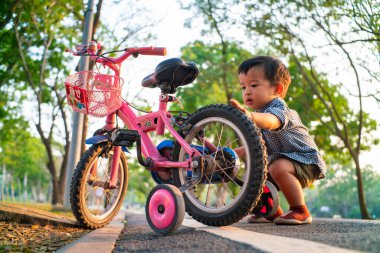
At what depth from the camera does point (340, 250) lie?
170cm

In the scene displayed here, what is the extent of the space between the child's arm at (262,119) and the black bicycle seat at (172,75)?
2.12ft

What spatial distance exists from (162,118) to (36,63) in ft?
45.3

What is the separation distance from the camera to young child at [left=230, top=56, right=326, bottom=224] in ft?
10.7

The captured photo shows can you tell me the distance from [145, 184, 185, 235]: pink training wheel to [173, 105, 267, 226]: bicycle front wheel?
0.28 meters

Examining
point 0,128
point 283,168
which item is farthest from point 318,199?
point 283,168

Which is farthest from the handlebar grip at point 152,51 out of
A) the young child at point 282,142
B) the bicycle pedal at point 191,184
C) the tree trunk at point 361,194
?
the tree trunk at point 361,194

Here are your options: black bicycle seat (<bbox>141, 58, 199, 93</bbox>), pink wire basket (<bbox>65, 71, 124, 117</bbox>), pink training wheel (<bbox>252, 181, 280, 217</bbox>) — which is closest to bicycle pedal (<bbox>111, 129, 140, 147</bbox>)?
pink wire basket (<bbox>65, 71, 124, 117</bbox>)

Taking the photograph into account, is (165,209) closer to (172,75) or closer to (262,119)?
(262,119)

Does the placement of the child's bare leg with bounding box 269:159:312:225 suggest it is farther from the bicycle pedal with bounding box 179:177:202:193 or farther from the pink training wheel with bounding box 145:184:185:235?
the pink training wheel with bounding box 145:184:185:235

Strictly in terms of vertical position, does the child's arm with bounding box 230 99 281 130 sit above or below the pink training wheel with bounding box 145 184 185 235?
above

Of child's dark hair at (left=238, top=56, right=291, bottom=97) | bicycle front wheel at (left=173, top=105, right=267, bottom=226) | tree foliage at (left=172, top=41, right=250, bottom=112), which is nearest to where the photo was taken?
bicycle front wheel at (left=173, top=105, right=267, bottom=226)

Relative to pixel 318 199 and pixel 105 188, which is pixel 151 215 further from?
pixel 318 199

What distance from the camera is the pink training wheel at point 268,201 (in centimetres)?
334

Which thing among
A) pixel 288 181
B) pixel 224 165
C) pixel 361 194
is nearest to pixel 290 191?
pixel 288 181
